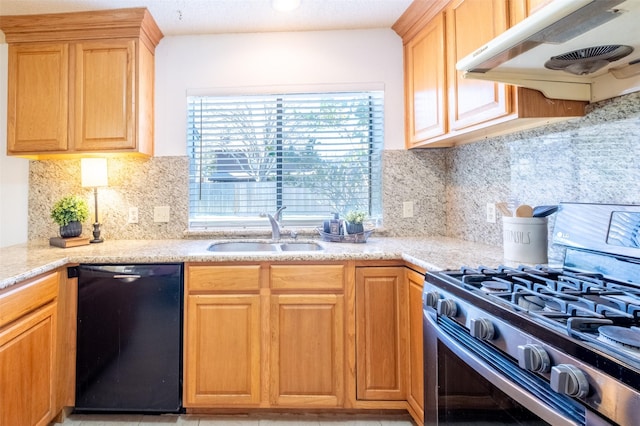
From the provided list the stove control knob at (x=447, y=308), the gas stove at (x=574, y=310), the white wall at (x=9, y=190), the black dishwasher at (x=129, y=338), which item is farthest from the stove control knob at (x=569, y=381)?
the white wall at (x=9, y=190)

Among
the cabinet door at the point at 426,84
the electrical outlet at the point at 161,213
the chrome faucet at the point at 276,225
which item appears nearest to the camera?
the cabinet door at the point at 426,84

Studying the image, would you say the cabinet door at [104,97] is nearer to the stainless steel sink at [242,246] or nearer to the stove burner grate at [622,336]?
the stainless steel sink at [242,246]

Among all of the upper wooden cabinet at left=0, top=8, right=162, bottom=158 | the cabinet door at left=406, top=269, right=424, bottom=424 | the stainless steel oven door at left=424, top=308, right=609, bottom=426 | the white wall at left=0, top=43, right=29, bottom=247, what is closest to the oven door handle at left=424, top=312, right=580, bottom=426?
the stainless steel oven door at left=424, top=308, right=609, bottom=426

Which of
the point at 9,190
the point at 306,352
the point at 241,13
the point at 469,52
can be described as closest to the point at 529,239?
the point at 469,52

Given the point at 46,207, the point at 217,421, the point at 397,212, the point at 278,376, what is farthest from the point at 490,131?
the point at 46,207

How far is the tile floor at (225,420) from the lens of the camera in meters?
1.72

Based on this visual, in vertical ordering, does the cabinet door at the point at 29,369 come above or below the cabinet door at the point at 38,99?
below

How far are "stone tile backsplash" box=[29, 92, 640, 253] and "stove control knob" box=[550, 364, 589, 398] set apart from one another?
1045 mm

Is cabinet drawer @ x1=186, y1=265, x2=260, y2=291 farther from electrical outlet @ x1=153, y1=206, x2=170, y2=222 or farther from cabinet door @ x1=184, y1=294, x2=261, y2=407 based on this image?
electrical outlet @ x1=153, y1=206, x2=170, y2=222

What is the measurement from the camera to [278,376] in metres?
1.71

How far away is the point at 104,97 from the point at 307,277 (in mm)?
1696

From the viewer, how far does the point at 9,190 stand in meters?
2.13

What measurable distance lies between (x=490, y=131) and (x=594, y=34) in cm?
83

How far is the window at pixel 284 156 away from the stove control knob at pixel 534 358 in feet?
5.57
